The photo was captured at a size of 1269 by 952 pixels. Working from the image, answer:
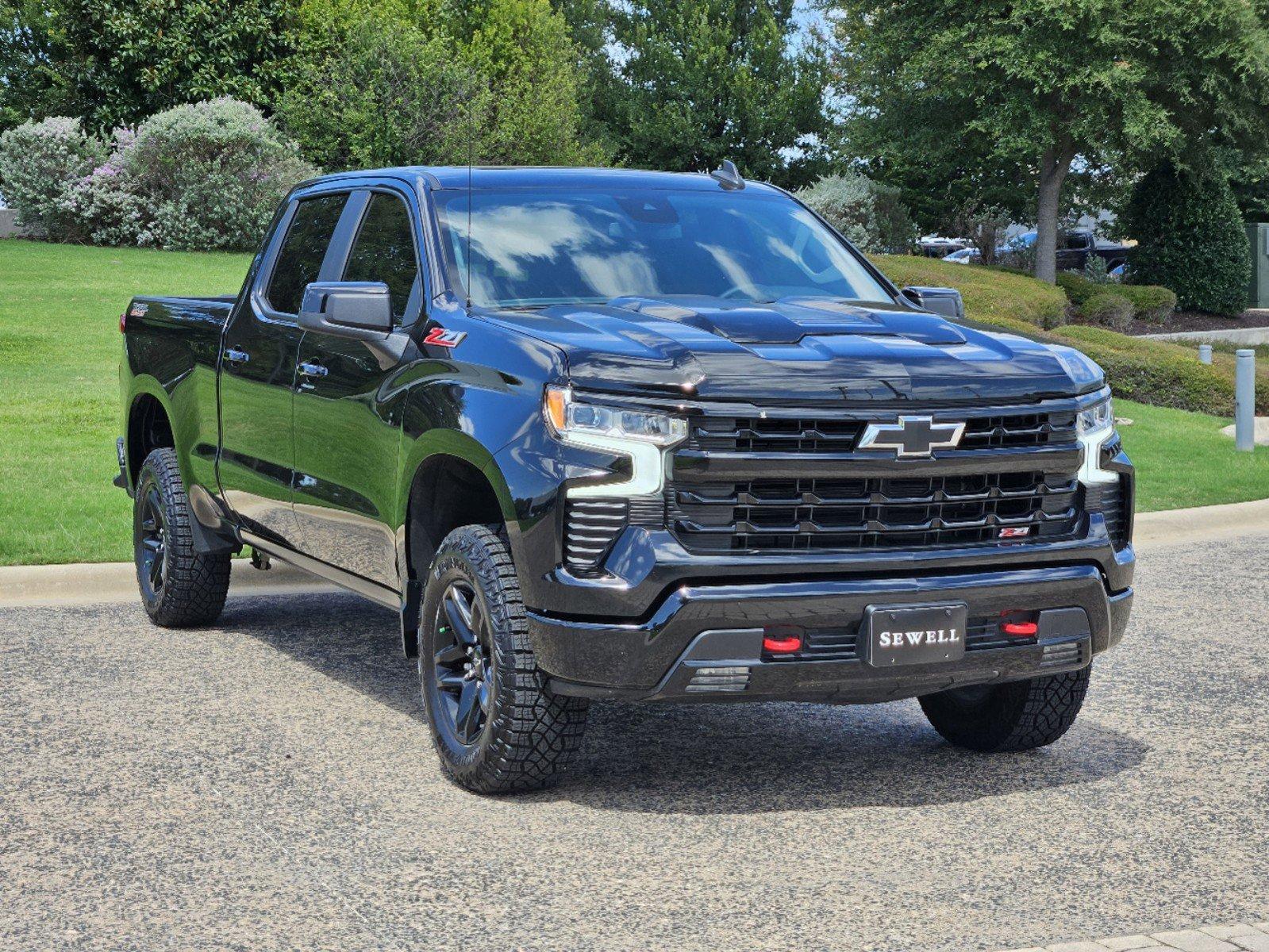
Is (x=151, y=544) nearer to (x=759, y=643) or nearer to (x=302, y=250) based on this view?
(x=302, y=250)

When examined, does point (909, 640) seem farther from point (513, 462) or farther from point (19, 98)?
point (19, 98)

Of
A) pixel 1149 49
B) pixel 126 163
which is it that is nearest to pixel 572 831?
pixel 126 163

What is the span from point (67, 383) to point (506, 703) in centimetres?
1368

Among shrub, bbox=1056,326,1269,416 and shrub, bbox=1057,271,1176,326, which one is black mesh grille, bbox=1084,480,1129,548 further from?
shrub, bbox=1057,271,1176,326

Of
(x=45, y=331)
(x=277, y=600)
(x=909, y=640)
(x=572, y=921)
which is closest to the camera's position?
(x=572, y=921)

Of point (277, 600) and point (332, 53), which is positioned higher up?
point (332, 53)

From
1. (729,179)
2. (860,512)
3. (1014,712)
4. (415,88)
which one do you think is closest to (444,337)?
(860,512)

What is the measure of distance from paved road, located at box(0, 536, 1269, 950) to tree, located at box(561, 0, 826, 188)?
45.2 m

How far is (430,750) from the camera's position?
6.14m

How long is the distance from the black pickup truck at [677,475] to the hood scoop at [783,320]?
0.02m

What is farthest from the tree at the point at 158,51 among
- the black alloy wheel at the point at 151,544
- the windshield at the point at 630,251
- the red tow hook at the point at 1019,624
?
the red tow hook at the point at 1019,624

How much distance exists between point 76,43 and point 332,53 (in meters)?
6.60

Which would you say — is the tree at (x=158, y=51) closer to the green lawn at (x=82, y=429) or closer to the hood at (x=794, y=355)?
the green lawn at (x=82, y=429)

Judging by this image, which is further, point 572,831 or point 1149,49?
point 1149,49
